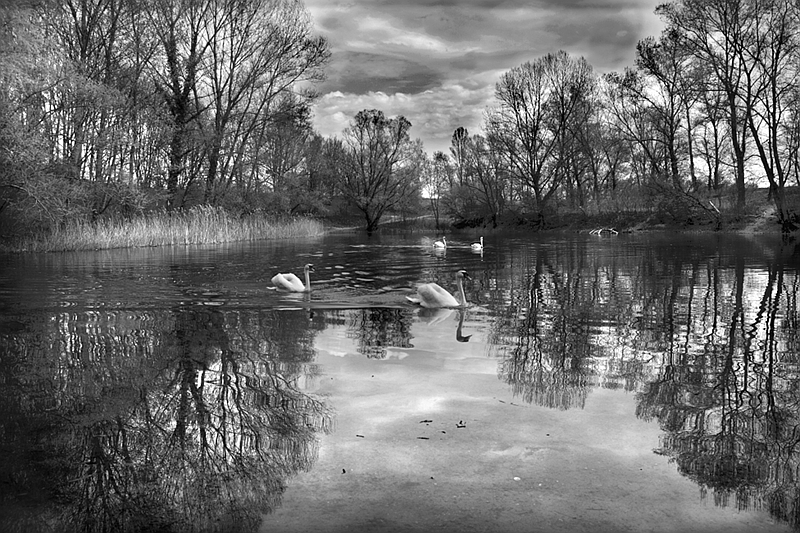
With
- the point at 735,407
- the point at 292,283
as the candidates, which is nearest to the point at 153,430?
the point at 735,407

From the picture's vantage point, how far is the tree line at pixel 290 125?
23.3 meters

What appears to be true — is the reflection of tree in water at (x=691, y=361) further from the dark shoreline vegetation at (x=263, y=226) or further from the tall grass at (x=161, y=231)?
the dark shoreline vegetation at (x=263, y=226)

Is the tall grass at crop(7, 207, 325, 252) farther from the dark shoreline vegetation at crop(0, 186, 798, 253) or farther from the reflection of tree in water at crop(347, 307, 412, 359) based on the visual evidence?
the reflection of tree in water at crop(347, 307, 412, 359)

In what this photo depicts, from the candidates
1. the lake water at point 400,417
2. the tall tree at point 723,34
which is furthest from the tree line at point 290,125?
the lake water at point 400,417

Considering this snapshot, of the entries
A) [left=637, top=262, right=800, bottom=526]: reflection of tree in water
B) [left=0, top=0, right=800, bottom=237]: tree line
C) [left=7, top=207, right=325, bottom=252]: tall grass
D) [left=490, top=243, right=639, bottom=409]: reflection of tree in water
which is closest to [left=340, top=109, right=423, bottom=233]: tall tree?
[left=0, top=0, right=800, bottom=237]: tree line

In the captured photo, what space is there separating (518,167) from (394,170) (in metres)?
14.0

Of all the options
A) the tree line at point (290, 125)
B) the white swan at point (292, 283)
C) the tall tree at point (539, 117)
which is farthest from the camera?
the tall tree at point (539, 117)

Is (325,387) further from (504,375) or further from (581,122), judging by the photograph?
(581,122)

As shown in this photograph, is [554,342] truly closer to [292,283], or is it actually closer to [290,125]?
[292,283]

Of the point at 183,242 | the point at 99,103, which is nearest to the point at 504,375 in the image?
the point at 99,103

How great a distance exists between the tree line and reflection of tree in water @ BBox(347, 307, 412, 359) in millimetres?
15561

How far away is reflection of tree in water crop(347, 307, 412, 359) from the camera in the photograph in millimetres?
7877

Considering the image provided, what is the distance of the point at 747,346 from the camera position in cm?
764

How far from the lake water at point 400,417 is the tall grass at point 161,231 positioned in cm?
1539
